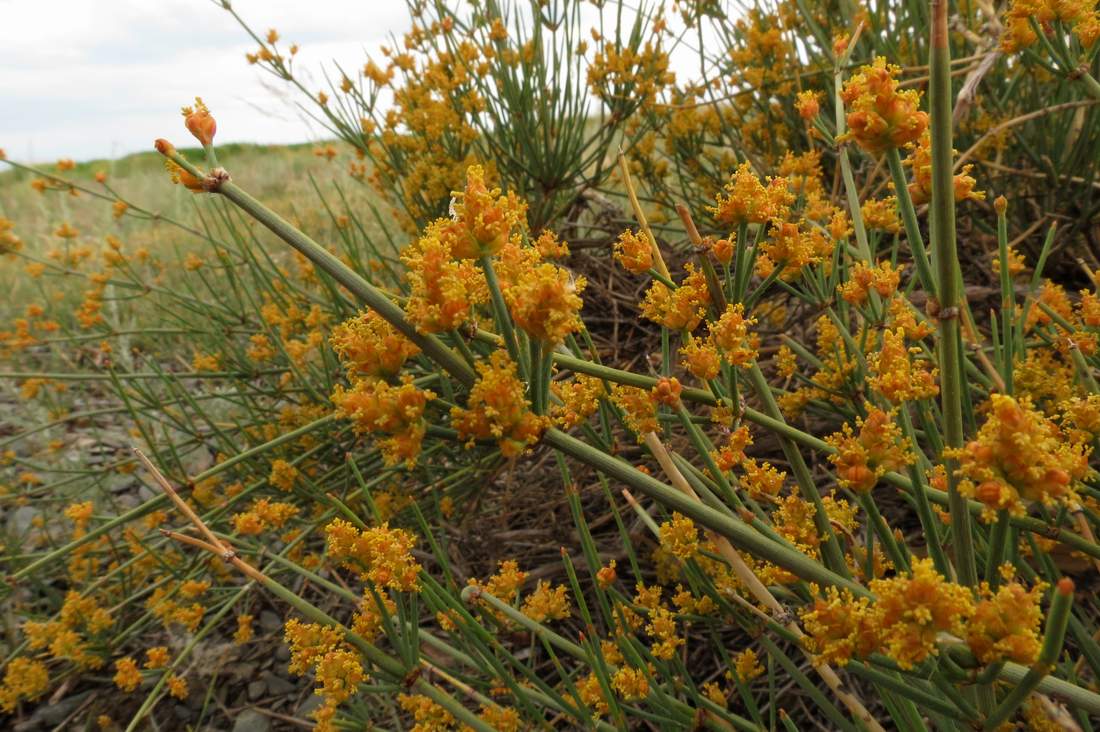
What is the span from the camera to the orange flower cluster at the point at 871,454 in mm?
733

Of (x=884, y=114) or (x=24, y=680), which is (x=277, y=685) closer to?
(x=24, y=680)

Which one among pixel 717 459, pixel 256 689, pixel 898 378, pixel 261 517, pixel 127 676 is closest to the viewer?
pixel 898 378

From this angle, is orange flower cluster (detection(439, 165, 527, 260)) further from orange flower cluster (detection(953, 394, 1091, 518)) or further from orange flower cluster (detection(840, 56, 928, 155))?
orange flower cluster (detection(953, 394, 1091, 518))

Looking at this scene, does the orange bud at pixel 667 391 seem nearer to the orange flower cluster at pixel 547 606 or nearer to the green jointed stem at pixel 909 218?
the green jointed stem at pixel 909 218

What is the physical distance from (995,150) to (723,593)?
1875 mm

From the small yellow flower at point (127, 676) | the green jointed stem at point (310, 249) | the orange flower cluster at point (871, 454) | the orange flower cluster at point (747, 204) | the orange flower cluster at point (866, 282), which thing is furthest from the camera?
the small yellow flower at point (127, 676)

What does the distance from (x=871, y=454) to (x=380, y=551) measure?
20.9 inches

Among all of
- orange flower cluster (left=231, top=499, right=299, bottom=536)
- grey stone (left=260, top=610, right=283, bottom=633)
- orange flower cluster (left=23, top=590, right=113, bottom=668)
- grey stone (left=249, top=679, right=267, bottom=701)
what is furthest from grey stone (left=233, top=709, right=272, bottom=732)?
orange flower cluster (left=231, top=499, right=299, bottom=536)

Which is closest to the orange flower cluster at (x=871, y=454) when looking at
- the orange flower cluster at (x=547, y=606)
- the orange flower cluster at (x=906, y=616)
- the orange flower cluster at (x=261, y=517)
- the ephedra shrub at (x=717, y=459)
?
the ephedra shrub at (x=717, y=459)

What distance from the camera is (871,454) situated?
753 mm

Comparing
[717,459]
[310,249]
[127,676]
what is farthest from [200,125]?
[127,676]

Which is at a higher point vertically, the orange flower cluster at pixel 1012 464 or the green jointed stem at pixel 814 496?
the orange flower cluster at pixel 1012 464

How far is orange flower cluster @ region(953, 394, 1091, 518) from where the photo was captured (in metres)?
0.57

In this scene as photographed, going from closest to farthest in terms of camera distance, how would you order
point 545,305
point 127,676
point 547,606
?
point 545,305 < point 547,606 < point 127,676
